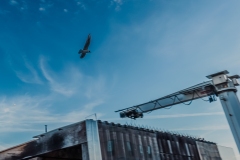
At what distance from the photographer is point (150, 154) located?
19.5 metres

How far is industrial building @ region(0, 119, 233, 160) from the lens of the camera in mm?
15695

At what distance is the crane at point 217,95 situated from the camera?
39.6 feet

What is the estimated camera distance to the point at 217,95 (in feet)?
44.4

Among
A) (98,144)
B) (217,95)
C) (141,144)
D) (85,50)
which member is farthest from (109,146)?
(217,95)

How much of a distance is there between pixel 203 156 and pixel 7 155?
21005 mm

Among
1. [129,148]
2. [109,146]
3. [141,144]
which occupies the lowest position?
[129,148]

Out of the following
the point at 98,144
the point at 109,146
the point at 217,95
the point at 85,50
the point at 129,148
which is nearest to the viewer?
the point at 217,95

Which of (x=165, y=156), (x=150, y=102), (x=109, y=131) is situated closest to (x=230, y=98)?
(x=150, y=102)

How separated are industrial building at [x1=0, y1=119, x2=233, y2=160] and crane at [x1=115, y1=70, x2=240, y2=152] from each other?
2811 millimetres

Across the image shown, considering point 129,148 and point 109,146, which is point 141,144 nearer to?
point 129,148

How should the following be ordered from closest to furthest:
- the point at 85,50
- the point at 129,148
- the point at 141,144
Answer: the point at 85,50, the point at 129,148, the point at 141,144

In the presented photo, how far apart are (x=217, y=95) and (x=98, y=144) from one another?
8385 mm

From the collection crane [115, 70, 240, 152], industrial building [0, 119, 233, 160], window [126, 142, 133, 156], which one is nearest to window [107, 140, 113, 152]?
industrial building [0, 119, 233, 160]

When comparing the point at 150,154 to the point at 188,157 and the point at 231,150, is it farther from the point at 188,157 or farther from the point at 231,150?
the point at 231,150
